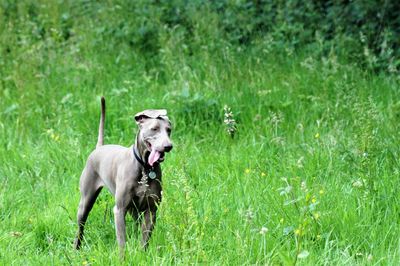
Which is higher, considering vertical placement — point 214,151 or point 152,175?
point 152,175

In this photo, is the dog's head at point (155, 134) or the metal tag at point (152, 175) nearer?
the dog's head at point (155, 134)

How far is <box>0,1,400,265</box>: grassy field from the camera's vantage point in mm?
4391

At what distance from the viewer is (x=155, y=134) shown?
4.30 meters

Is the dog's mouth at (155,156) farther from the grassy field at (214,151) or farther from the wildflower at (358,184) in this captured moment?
the wildflower at (358,184)

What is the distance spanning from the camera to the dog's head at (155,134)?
423 cm

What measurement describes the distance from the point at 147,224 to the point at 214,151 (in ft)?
5.37

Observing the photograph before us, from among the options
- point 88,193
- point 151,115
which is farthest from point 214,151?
point 151,115

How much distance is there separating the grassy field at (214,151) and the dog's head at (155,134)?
159mm

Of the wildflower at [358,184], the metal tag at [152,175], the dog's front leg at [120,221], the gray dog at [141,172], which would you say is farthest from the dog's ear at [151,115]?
the wildflower at [358,184]

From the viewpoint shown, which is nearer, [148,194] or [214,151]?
[148,194]

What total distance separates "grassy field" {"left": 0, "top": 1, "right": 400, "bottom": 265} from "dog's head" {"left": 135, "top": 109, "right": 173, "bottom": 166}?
16 centimetres

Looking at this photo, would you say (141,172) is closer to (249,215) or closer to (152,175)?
(152,175)

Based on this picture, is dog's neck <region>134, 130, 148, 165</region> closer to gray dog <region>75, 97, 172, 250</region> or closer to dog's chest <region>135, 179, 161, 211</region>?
gray dog <region>75, 97, 172, 250</region>

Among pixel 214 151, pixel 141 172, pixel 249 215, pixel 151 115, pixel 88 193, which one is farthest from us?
pixel 214 151
